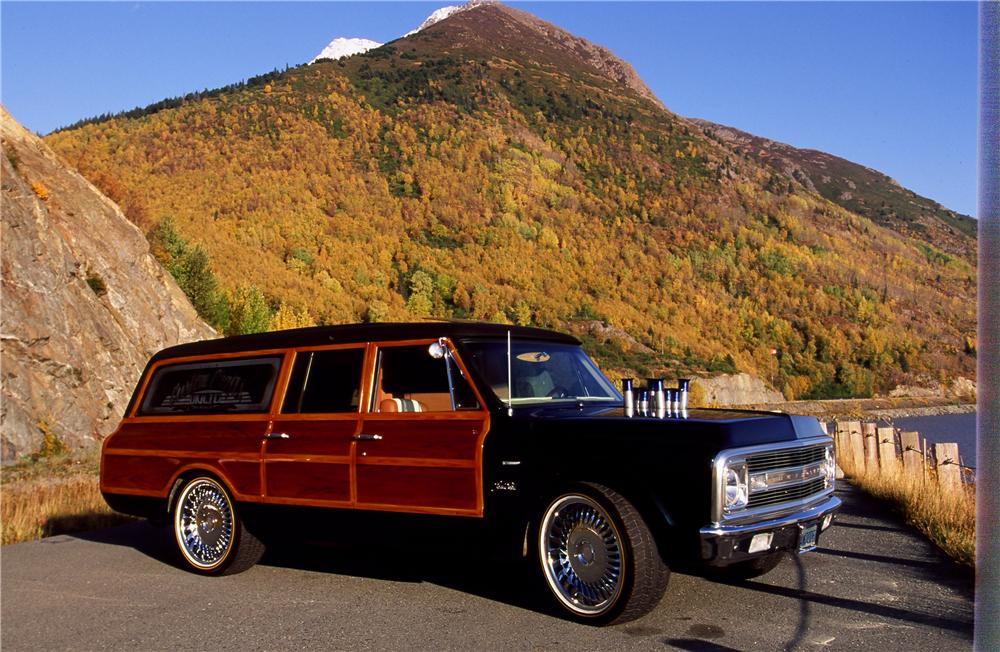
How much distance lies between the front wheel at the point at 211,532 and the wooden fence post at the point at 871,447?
9894 millimetres

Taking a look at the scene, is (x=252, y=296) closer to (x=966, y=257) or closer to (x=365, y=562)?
(x=365, y=562)

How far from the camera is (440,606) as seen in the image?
6352 millimetres

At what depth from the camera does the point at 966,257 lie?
425 ft

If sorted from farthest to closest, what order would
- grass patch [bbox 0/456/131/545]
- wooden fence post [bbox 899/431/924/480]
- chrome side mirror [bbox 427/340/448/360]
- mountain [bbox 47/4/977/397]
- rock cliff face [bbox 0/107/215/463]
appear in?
mountain [bbox 47/4/977/397], rock cliff face [bbox 0/107/215/463], wooden fence post [bbox 899/431/924/480], grass patch [bbox 0/456/131/545], chrome side mirror [bbox 427/340/448/360]

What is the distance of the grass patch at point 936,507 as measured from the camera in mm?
7893

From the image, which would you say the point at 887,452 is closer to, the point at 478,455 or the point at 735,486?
the point at 735,486

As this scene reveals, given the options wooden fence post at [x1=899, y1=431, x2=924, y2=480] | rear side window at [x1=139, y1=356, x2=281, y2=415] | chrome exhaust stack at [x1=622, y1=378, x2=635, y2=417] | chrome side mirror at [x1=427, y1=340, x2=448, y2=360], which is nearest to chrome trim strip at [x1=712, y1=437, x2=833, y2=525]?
chrome exhaust stack at [x1=622, y1=378, x2=635, y2=417]

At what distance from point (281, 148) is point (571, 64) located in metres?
66.0

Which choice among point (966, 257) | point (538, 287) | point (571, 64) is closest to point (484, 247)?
point (538, 287)

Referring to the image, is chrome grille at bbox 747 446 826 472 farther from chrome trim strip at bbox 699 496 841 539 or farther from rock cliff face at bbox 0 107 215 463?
rock cliff face at bbox 0 107 215 463

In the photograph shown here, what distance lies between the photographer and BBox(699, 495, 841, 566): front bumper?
536cm

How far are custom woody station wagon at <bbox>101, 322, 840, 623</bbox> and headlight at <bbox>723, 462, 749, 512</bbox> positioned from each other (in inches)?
0.4

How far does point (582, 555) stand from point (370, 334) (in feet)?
7.87

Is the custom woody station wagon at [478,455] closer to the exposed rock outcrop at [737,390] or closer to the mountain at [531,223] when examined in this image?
the mountain at [531,223]
